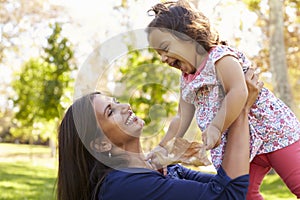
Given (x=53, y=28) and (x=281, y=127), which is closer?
(x=281, y=127)

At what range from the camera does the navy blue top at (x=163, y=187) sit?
1756mm

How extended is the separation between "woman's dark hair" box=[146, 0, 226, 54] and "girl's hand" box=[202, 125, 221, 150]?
0.40m

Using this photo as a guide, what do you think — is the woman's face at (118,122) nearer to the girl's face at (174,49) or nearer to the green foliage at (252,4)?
the girl's face at (174,49)

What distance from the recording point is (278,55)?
34.4ft

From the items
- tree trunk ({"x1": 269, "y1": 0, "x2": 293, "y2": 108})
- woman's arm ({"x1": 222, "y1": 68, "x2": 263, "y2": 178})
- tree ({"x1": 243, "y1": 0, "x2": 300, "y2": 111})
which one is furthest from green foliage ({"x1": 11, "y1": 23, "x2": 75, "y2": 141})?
woman's arm ({"x1": 222, "y1": 68, "x2": 263, "y2": 178})

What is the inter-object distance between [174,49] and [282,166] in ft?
2.24

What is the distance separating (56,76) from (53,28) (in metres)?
1.49

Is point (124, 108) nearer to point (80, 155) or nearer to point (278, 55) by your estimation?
point (80, 155)

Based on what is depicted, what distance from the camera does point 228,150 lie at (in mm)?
1805

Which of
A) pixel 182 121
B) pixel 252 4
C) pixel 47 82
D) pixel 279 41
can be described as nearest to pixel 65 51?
pixel 47 82

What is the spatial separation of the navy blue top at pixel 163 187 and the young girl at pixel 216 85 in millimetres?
196

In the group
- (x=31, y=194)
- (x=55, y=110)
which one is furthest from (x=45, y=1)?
(x=31, y=194)

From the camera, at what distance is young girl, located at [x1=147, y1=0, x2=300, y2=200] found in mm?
2018

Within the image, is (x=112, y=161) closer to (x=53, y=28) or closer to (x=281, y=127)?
(x=281, y=127)
